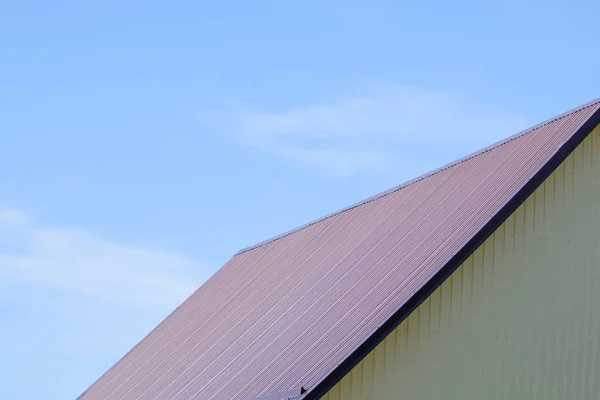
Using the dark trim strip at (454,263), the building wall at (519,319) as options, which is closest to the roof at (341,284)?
the dark trim strip at (454,263)

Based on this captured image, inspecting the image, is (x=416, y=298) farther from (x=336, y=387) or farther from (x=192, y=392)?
(x=192, y=392)

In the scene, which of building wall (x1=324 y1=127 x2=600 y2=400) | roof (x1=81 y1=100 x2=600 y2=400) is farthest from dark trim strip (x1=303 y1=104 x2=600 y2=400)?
building wall (x1=324 y1=127 x2=600 y2=400)

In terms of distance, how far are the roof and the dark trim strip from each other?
0.05 feet

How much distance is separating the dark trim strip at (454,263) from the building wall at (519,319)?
47 cm

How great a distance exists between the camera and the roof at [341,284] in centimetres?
1702

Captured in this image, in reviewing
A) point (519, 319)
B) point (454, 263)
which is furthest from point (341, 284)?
point (454, 263)

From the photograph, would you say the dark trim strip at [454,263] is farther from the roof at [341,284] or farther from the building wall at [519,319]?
the building wall at [519,319]

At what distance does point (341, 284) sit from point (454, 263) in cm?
371

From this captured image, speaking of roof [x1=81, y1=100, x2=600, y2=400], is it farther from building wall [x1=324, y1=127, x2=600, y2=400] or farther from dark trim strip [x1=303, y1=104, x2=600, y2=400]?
building wall [x1=324, y1=127, x2=600, y2=400]

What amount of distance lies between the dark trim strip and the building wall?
1.54 ft

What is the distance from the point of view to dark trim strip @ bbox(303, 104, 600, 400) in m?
15.8

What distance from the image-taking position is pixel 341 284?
66.6 ft

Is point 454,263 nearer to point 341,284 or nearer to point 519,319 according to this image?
point 519,319

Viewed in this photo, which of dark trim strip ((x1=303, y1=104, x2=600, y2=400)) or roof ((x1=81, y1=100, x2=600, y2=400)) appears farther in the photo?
roof ((x1=81, y1=100, x2=600, y2=400))
